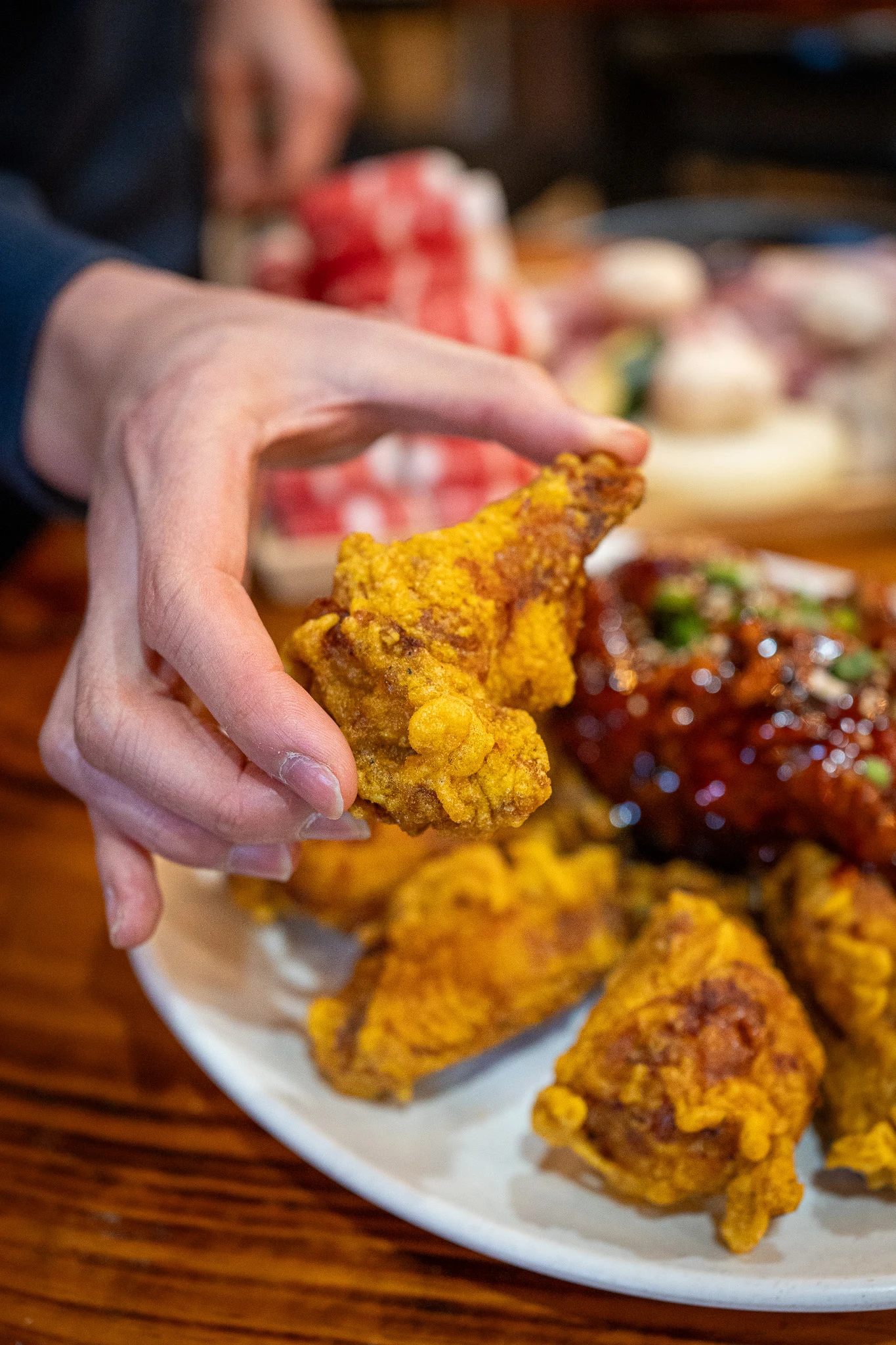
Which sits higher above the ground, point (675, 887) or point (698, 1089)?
point (698, 1089)

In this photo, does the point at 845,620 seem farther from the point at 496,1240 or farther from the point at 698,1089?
the point at 496,1240

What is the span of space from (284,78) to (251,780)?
12.4 feet

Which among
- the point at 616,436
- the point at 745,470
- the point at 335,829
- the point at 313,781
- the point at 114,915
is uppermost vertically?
the point at 616,436

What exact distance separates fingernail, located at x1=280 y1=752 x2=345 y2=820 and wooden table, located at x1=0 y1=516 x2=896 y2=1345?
71 cm

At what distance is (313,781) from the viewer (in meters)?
1.07

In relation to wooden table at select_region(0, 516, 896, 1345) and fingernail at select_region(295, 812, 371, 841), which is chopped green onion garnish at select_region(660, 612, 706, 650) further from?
wooden table at select_region(0, 516, 896, 1345)

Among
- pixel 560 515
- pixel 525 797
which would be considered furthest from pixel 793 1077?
pixel 560 515

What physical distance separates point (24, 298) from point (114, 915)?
3.68 feet

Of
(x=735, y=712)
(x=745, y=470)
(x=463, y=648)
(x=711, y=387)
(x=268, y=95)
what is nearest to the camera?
(x=463, y=648)

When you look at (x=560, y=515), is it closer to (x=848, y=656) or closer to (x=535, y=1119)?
(x=848, y=656)

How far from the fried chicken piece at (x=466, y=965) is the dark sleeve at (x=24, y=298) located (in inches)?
41.7

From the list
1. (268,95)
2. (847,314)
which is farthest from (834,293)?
(268,95)

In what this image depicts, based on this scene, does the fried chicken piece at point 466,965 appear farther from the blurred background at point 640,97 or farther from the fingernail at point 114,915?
A: the blurred background at point 640,97

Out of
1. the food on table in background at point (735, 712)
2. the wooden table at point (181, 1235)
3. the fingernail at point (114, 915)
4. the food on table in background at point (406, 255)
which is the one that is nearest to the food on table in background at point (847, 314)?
the food on table in background at point (406, 255)
